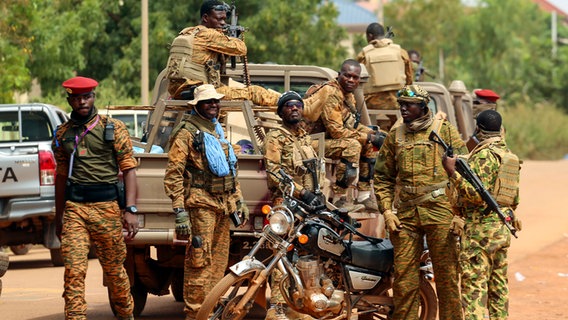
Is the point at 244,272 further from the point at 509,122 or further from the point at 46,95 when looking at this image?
the point at 509,122

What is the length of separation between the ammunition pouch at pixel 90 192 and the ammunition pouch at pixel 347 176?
295 cm

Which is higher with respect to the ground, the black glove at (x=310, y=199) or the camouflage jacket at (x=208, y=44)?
the camouflage jacket at (x=208, y=44)

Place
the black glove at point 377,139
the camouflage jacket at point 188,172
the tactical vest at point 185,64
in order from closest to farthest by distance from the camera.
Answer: the camouflage jacket at point 188,172, the tactical vest at point 185,64, the black glove at point 377,139

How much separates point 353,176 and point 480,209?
2698 millimetres

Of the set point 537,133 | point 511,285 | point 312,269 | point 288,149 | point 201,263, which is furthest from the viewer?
point 537,133

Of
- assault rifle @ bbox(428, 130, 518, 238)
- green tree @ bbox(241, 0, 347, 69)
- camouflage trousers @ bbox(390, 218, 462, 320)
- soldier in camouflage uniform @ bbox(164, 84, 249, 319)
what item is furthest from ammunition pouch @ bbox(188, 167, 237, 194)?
green tree @ bbox(241, 0, 347, 69)

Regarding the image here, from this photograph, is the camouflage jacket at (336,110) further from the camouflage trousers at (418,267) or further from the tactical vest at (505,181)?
the tactical vest at (505,181)

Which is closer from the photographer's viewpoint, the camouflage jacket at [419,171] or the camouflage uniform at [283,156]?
the camouflage jacket at [419,171]

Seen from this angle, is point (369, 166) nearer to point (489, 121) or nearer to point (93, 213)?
point (489, 121)

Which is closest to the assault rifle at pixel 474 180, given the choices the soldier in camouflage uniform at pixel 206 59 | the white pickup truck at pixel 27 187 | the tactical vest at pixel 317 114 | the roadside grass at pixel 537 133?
the soldier in camouflage uniform at pixel 206 59

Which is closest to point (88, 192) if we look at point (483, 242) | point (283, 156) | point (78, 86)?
point (78, 86)

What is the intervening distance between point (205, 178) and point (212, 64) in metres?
2.01

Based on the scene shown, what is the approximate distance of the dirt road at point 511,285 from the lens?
476 inches

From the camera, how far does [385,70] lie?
14.6 meters
